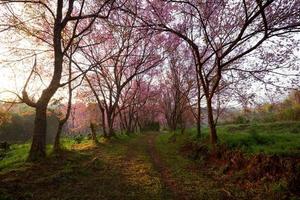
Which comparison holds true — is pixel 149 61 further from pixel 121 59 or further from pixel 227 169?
pixel 227 169

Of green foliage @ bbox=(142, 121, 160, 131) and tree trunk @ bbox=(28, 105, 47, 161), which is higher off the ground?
green foliage @ bbox=(142, 121, 160, 131)

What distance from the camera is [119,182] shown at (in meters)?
10.1

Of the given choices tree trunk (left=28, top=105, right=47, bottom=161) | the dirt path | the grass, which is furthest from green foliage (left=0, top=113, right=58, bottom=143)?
the dirt path

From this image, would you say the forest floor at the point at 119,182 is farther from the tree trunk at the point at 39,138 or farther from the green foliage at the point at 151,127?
the green foliage at the point at 151,127

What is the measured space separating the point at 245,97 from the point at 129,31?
37.9 ft

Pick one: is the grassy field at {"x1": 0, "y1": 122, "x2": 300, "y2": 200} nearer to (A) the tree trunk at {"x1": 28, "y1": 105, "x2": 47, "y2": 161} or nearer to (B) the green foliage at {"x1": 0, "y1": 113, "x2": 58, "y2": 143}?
(A) the tree trunk at {"x1": 28, "y1": 105, "x2": 47, "y2": 161}

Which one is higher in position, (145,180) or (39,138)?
(39,138)

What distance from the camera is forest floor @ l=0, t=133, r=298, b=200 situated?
27.7 ft

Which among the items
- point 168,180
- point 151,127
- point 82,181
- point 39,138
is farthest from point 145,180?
point 151,127

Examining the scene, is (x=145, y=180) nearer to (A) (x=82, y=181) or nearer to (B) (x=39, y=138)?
(A) (x=82, y=181)

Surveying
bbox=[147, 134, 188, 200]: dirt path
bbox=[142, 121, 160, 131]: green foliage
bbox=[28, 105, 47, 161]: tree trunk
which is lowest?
bbox=[147, 134, 188, 200]: dirt path

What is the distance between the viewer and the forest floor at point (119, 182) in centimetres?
844

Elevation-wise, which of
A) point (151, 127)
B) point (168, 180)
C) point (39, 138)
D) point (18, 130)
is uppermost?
point (18, 130)

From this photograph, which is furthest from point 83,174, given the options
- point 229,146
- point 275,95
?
point 275,95
